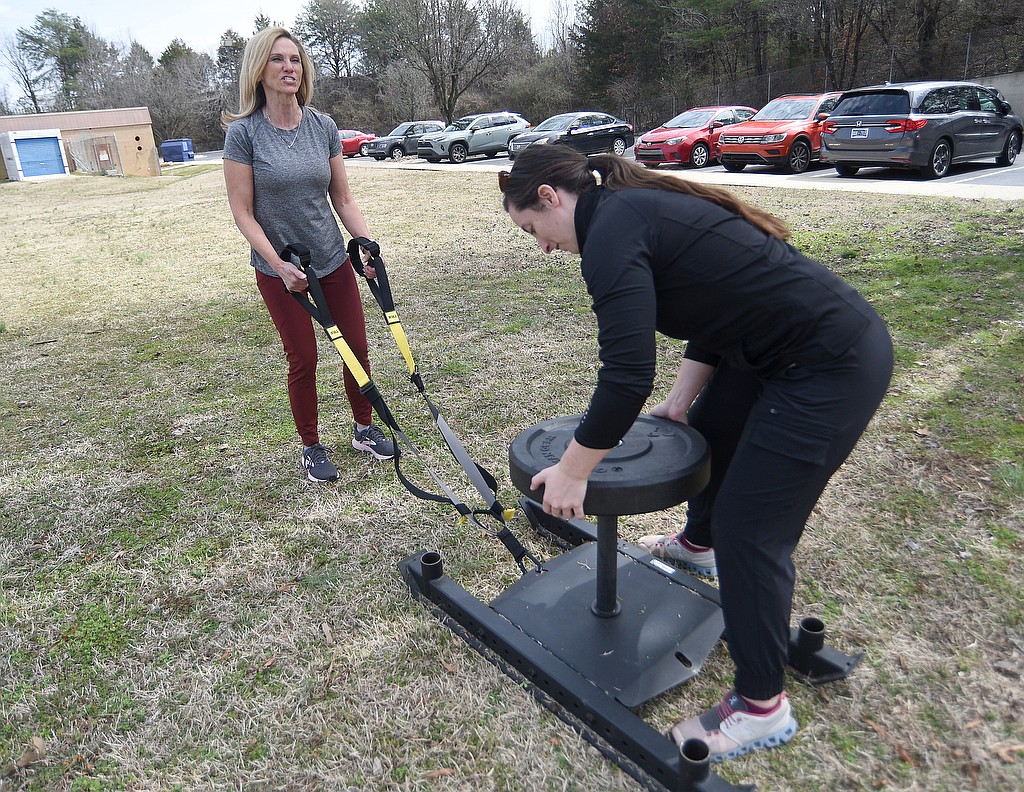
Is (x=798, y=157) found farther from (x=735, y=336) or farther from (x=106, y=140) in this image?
(x=106, y=140)

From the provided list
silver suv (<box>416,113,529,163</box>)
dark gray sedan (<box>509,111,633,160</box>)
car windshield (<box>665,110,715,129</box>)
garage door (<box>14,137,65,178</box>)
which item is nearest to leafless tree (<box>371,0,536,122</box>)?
silver suv (<box>416,113,529,163</box>)

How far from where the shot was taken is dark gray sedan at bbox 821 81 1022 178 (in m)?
11.6

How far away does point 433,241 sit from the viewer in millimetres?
9867

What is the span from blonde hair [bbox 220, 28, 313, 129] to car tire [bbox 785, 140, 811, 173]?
1317cm

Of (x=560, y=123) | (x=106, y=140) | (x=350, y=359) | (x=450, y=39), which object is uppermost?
(x=450, y=39)

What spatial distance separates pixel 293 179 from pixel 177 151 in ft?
162

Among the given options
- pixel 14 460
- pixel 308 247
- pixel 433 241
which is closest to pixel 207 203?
pixel 433 241

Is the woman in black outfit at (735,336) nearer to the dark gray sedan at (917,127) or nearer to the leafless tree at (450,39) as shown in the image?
the dark gray sedan at (917,127)

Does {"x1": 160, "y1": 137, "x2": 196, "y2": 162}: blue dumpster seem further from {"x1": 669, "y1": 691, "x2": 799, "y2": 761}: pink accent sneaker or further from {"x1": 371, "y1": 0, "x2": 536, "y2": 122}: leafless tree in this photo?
{"x1": 669, "y1": 691, "x2": 799, "y2": 761}: pink accent sneaker

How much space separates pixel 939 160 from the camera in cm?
1195

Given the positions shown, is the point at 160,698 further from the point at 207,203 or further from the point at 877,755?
the point at 207,203

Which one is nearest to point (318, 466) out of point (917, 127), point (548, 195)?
point (548, 195)

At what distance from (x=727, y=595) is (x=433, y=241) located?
8531 mm

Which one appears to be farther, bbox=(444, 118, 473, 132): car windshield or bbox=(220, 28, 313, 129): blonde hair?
bbox=(444, 118, 473, 132): car windshield
